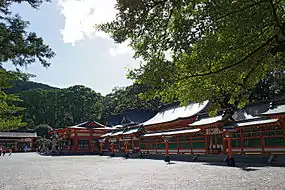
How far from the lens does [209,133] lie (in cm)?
2312

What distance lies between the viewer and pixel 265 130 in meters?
19.9

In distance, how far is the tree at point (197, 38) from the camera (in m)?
5.44

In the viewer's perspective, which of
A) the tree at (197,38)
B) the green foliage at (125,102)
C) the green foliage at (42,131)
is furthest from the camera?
the green foliage at (42,131)

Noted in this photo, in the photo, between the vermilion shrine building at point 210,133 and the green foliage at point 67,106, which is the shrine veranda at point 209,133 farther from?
the green foliage at point 67,106

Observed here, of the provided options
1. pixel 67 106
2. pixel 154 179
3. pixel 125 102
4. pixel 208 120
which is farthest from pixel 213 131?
pixel 67 106

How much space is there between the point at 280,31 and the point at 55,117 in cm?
7097

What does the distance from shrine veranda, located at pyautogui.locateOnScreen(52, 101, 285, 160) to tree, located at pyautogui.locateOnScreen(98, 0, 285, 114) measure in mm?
4012

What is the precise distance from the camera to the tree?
544 centimetres

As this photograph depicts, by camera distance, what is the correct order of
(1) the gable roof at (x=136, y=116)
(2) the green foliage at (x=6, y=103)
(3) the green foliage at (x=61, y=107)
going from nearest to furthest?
(2) the green foliage at (x=6, y=103), (1) the gable roof at (x=136, y=116), (3) the green foliage at (x=61, y=107)

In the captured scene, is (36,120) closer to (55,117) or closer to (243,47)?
(55,117)

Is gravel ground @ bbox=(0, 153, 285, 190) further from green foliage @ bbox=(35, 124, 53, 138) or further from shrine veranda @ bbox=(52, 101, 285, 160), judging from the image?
green foliage @ bbox=(35, 124, 53, 138)

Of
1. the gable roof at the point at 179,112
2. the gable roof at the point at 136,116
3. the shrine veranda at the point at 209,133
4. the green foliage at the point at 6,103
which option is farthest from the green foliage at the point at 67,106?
the green foliage at the point at 6,103

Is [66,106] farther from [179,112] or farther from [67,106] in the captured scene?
[179,112]

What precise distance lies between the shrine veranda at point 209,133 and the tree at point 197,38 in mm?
4012
